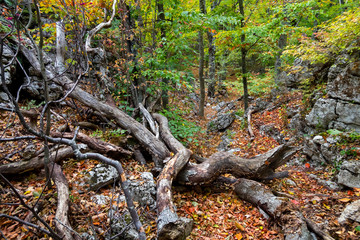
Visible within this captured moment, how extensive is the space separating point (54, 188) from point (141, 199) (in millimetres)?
1553

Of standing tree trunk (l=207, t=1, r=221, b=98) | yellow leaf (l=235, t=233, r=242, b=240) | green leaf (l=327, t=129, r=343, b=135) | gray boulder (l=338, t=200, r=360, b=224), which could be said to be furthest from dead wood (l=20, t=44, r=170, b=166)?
standing tree trunk (l=207, t=1, r=221, b=98)

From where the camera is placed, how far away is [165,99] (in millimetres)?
7441

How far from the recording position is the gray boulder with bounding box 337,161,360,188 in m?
4.17

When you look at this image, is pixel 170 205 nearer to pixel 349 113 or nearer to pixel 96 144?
pixel 96 144

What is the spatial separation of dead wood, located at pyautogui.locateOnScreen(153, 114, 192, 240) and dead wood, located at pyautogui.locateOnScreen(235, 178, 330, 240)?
61.6 inches

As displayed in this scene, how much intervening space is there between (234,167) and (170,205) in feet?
6.93

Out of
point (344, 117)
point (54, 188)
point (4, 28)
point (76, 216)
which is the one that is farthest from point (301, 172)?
point (4, 28)

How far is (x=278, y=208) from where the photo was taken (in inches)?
131

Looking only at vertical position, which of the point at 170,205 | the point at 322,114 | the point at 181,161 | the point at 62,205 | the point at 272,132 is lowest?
the point at 272,132

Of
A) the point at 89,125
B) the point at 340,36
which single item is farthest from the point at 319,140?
the point at 89,125

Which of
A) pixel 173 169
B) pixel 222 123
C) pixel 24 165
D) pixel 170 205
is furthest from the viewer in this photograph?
pixel 222 123

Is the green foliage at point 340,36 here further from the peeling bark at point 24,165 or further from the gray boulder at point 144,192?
the peeling bark at point 24,165

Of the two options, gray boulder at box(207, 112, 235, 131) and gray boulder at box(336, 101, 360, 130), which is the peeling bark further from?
gray boulder at box(336, 101, 360, 130)

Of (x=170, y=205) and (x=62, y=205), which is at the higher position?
(x=62, y=205)
